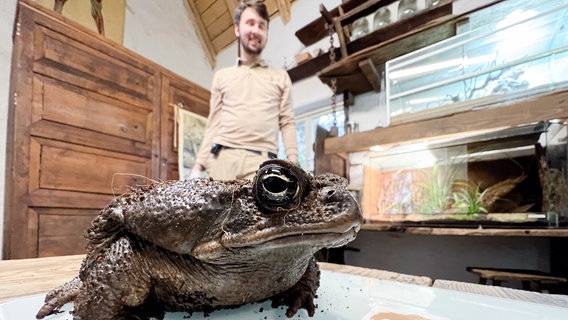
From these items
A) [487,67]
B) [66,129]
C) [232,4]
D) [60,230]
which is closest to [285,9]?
[232,4]

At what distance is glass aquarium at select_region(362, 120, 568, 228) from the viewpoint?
1.61 m

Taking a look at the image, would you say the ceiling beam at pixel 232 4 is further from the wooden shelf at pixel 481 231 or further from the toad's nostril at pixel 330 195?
the toad's nostril at pixel 330 195

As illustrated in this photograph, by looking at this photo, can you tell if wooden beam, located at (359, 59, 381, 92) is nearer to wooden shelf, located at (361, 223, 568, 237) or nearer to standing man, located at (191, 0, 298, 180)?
standing man, located at (191, 0, 298, 180)

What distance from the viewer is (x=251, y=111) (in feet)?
5.41

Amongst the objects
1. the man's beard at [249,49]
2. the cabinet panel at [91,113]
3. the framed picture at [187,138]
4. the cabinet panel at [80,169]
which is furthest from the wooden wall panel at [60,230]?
the man's beard at [249,49]

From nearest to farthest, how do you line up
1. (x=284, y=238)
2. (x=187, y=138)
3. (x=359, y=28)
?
(x=284, y=238)
(x=359, y=28)
(x=187, y=138)

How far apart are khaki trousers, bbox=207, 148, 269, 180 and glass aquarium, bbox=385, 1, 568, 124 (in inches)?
41.2

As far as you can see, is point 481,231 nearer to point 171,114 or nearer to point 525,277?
point 525,277

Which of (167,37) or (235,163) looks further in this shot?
(167,37)

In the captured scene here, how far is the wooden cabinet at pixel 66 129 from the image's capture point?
1771 mm

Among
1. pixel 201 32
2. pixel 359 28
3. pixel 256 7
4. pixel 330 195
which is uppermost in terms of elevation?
pixel 201 32

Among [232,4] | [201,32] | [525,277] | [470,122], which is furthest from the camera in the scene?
[201,32]

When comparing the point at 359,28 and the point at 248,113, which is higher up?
the point at 359,28

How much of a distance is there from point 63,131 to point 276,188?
7.28ft
